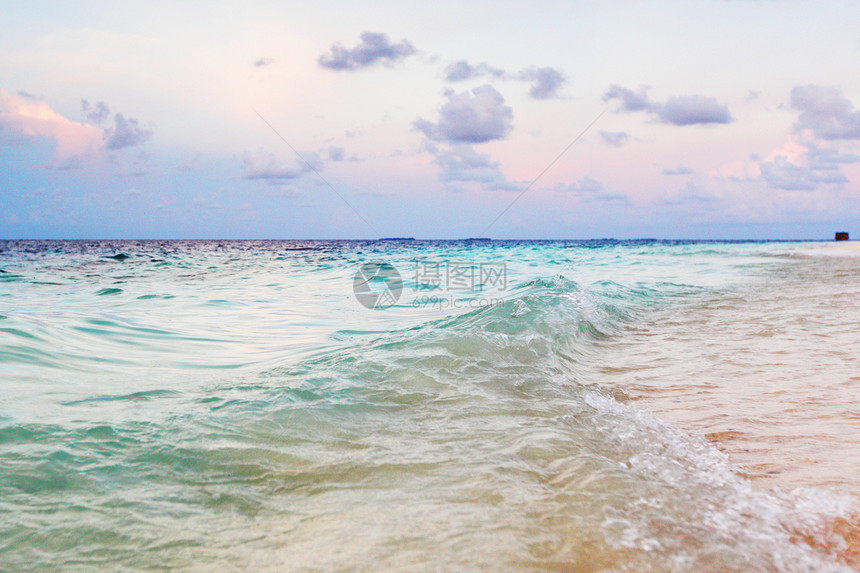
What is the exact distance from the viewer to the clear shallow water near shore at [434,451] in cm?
178

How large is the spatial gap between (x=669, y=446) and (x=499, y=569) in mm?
1466

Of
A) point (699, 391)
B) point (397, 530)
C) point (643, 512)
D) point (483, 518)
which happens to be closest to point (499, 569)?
point (483, 518)

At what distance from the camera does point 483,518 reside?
1.94 m

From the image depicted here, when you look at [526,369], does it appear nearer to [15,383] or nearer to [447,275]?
[15,383]

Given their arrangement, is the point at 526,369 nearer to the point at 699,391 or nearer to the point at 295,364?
the point at 699,391

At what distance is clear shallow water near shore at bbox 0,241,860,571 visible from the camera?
70.1 inches

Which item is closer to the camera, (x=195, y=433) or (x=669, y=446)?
(x=669, y=446)

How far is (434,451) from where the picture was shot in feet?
8.53

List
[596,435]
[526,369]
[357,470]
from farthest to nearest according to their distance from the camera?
1. [526,369]
2. [596,435]
3. [357,470]

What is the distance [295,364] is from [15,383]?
2.17 metres

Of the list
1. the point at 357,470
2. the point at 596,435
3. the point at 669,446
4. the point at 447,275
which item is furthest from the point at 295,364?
the point at 447,275

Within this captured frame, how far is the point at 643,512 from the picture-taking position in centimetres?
197

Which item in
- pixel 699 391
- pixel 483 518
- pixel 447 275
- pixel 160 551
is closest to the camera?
pixel 160 551

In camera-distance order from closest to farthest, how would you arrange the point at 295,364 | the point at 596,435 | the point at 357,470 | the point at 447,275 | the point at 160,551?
the point at 160,551 < the point at 357,470 < the point at 596,435 < the point at 295,364 < the point at 447,275
